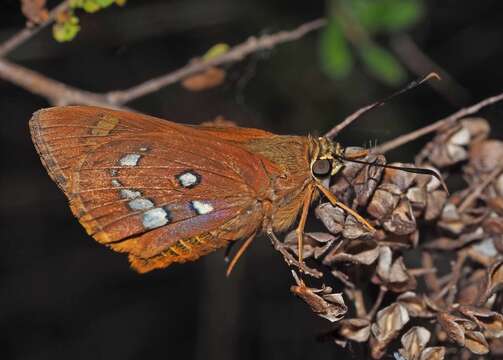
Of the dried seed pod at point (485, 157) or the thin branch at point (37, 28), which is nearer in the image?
the dried seed pod at point (485, 157)

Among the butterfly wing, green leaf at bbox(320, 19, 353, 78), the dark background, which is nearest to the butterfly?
the butterfly wing

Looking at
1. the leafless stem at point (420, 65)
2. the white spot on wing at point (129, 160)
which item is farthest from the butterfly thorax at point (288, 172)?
the leafless stem at point (420, 65)

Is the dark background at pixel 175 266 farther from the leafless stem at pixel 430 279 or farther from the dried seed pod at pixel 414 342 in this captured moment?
the dried seed pod at pixel 414 342

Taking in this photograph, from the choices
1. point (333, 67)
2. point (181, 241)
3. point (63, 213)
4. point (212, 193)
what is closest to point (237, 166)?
point (212, 193)

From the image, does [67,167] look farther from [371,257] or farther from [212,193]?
[371,257]

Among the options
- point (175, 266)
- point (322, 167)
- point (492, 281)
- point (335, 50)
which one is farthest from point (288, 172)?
point (175, 266)

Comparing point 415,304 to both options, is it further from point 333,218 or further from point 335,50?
point 335,50

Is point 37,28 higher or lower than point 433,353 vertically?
higher
